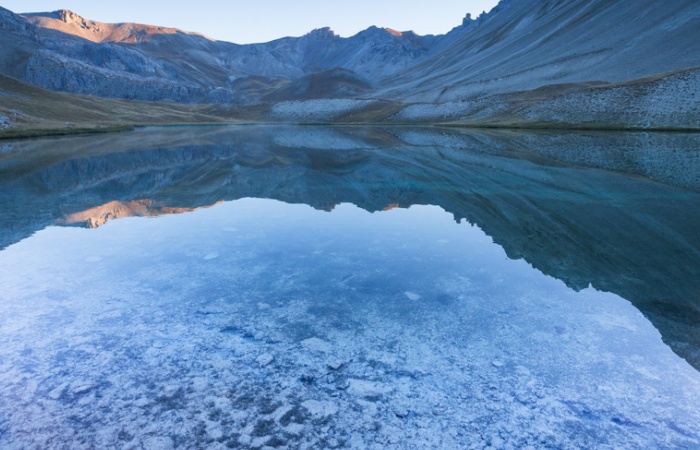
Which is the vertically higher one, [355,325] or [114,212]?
[114,212]

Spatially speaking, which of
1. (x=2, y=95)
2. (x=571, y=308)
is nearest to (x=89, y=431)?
(x=571, y=308)

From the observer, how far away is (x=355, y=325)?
976 centimetres

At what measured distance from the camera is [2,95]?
98688 mm

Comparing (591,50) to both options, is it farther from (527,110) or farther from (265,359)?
(265,359)

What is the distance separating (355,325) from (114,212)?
1877 cm

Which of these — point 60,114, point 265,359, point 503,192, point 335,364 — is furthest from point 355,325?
point 60,114

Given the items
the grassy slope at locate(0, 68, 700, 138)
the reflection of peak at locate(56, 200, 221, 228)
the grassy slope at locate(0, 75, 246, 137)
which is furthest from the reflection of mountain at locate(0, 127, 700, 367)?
the grassy slope at locate(0, 75, 246, 137)

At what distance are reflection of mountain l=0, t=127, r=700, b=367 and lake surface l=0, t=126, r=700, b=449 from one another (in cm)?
19

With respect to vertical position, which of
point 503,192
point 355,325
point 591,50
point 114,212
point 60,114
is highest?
point 591,50

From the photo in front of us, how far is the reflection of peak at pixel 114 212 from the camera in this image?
2003cm

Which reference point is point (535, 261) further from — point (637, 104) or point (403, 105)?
point (403, 105)

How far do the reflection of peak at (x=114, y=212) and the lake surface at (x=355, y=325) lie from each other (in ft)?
0.75

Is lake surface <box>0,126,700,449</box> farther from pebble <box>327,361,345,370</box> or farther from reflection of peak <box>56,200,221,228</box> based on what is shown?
reflection of peak <box>56,200,221,228</box>

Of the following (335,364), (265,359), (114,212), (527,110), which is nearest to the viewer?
(335,364)
